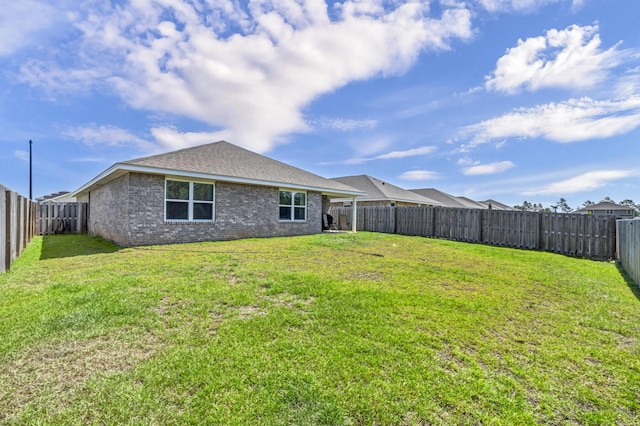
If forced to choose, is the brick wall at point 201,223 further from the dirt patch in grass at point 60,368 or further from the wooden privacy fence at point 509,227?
the dirt patch in grass at point 60,368

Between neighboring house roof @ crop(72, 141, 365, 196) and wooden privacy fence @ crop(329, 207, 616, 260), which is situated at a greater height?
neighboring house roof @ crop(72, 141, 365, 196)

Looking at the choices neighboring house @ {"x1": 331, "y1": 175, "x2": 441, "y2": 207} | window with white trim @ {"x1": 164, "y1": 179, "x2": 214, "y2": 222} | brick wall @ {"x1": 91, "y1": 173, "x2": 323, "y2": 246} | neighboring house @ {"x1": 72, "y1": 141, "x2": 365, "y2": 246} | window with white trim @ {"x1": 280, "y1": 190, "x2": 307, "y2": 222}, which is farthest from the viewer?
neighboring house @ {"x1": 331, "y1": 175, "x2": 441, "y2": 207}

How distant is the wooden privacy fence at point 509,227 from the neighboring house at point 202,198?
4.96m

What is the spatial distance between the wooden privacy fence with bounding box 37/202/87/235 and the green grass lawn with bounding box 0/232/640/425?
43.9 feet

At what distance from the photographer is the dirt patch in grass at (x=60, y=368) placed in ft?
6.94

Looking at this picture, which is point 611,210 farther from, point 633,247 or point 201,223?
point 201,223

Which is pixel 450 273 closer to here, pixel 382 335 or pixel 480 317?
pixel 480 317

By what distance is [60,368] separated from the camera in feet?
8.28

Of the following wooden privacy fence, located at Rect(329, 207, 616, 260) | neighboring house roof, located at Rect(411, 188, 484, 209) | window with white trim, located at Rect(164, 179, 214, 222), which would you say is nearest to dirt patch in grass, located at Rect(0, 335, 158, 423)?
window with white trim, located at Rect(164, 179, 214, 222)

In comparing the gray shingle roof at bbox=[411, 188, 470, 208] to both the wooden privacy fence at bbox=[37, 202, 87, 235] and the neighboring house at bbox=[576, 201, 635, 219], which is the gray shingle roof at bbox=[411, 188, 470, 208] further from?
the wooden privacy fence at bbox=[37, 202, 87, 235]

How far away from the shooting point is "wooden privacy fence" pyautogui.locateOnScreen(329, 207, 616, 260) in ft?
35.6

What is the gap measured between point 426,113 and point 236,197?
10990 mm

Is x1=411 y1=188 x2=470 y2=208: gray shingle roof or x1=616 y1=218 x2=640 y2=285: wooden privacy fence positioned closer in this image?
x1=616 y1=218 x2=640 y2=285: wooden privacy fence

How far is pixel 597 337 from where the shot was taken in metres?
3.47
